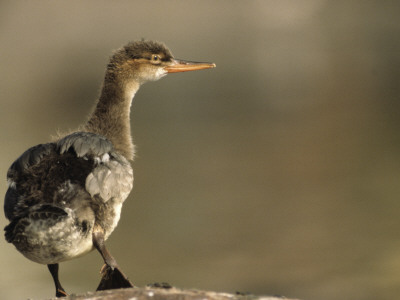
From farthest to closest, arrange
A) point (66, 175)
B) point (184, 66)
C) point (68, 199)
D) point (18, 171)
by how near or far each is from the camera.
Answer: point (184, 66) < point (18, 171) < point (66, 175) < point (68, 199)

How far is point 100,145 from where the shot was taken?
19.6ft

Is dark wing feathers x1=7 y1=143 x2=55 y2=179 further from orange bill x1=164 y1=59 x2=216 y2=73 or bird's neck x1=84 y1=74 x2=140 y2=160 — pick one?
orange bill x1=164 y1=59 x2=216 y2=73

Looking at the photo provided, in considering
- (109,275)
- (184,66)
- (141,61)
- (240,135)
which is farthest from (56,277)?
(240,135)

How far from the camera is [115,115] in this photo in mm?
6750

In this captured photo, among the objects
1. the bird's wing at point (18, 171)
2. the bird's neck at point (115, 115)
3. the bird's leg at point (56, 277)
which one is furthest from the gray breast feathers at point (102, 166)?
the bird's leg at point (56, 277)

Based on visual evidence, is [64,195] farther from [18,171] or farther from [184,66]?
[184,66]

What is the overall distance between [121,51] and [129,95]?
0.37m

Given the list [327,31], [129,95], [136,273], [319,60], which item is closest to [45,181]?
[129,95]

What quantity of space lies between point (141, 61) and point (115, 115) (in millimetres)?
581

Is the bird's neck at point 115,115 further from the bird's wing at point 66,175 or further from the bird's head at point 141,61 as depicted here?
the bird's wing at point 66,175

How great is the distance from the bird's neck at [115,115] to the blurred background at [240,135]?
2.70m

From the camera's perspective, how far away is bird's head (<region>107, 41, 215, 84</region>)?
7062 mm

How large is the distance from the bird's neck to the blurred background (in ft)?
8.86

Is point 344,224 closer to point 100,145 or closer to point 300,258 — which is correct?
point 300,258
